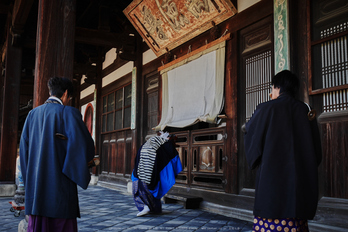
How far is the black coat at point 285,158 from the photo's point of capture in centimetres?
243

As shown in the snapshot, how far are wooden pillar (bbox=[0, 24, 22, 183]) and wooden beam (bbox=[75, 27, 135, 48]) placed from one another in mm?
1791

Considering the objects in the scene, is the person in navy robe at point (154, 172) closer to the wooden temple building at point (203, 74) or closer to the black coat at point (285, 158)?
the wooden temple building at point (203, 74)

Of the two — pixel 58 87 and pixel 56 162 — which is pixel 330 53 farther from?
pixel 56 162

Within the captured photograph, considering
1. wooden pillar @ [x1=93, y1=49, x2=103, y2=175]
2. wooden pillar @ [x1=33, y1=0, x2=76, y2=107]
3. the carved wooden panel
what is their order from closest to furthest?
wooden pillar @ [x1=33, y1=0, x2=76, y2=107], the carved wooden panel, wooden pillar @ [x1=93, y1=49, x2=103, y2=175]

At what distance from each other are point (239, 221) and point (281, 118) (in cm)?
296

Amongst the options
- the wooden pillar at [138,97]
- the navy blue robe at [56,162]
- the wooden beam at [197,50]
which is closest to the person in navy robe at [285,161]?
the navy blue robe at [56,162]

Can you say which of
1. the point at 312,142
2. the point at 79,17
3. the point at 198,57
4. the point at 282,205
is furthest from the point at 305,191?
the point at 79,17

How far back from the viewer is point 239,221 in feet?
16.6

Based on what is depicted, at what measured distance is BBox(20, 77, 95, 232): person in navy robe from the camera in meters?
2.44

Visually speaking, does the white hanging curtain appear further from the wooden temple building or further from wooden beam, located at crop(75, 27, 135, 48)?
wooden beam, located at crop(75, 27, 135, 48)

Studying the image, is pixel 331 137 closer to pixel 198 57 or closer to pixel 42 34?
pixel 198 57

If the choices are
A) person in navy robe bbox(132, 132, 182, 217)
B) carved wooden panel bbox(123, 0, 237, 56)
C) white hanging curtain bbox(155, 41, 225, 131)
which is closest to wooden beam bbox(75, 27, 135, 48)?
carved wooden panel bbox(123, 0, 237, 56)

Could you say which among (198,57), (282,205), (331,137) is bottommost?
(282,205)

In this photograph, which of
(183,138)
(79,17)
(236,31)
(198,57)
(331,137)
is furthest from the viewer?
(79,17)
